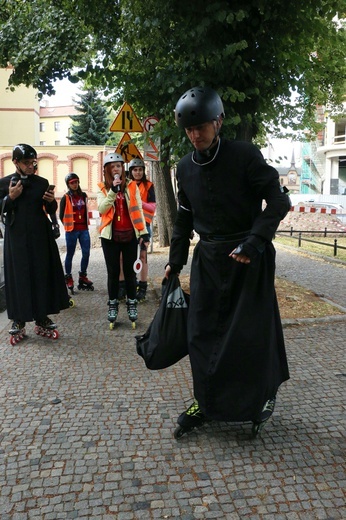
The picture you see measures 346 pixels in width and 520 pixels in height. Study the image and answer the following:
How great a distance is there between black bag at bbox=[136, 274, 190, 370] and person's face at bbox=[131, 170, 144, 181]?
4436 millimetres

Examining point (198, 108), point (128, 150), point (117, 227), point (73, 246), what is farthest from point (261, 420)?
point (128, 150)

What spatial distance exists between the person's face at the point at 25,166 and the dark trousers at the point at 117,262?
123cm

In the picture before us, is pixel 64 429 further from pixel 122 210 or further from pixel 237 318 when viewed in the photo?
pixel 122 210

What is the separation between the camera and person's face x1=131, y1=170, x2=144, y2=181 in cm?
754

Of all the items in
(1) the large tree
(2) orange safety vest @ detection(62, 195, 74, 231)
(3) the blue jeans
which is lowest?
(3) the blue jeans

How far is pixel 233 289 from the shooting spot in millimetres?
3064

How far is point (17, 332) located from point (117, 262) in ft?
4.70

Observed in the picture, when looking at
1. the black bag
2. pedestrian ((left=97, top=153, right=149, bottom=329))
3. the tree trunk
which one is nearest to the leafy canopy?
pedestrian ((left=97, top=153, right=149, bottom=329))

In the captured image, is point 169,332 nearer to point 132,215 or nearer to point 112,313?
point 112,313

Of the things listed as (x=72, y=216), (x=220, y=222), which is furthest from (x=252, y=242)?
(x=72, y=216)

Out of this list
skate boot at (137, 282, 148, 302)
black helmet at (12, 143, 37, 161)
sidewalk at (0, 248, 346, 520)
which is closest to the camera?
sidewalk at (0, 248, 346, 520)

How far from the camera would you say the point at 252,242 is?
2844 millimetres

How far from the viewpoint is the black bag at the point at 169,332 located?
3.31 metres

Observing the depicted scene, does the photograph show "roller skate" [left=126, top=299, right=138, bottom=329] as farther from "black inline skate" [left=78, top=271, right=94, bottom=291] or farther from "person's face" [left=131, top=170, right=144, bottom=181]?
"black inline skate" [left=78, top=271, right=94, bottom=291]
